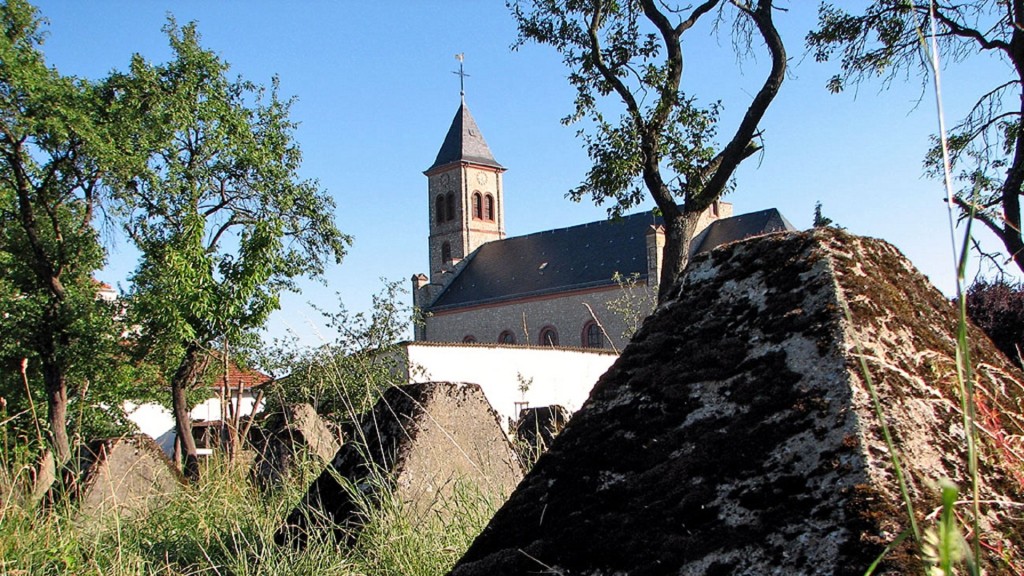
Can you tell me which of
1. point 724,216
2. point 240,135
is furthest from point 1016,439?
point 724,216

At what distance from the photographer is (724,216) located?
60.0 metres

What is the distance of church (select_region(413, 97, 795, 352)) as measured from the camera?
53.9 m

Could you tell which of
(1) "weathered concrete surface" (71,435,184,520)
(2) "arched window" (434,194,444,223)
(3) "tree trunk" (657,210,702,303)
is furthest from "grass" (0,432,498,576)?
(2) "arched window" (434,194,444,223)

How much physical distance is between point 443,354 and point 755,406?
2994cm

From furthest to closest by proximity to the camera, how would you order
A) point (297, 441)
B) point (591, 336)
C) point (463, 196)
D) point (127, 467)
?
point (463, 196)
point (591, 336)
point (297, 441)
point (127, 467)

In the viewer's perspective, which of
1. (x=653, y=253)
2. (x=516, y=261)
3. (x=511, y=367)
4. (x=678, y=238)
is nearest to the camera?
(x=678, y=238)

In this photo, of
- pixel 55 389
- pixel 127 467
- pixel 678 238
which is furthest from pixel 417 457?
pixel 55 389

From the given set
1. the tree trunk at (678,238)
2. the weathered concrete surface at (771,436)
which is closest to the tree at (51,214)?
the tree trunk at (678,238)

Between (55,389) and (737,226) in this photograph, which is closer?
(55,389)

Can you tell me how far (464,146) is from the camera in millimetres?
73438

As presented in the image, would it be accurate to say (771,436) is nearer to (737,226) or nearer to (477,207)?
(737,226)

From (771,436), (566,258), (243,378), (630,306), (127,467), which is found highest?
(566,258)

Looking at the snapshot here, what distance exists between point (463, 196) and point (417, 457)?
68805 millimetres

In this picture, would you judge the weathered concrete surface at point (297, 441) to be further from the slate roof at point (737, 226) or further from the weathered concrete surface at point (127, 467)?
the slate roof at point (737, 226)
